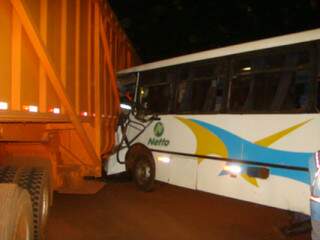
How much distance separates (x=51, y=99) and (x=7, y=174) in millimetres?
982

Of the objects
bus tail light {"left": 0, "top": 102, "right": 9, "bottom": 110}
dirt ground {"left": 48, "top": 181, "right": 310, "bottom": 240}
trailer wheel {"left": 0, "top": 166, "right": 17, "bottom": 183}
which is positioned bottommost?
dirt ground {"left": 48, "top": 181, "right": 310, "bottom": 240}

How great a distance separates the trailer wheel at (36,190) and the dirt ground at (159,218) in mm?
1161

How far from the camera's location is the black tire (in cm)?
836

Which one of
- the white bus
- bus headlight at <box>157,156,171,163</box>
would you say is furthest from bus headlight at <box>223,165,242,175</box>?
bus headlight at <box>157,156,171,163</box>

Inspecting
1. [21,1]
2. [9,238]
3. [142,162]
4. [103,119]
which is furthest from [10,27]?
[142,162]

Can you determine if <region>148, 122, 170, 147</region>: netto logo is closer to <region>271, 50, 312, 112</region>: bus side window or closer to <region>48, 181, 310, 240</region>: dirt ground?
<region>48, 181, 310, 240</region>: dirt ground

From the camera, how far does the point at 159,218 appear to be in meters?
6.60

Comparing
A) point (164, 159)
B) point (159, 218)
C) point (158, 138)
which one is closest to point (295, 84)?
point (159, 218)

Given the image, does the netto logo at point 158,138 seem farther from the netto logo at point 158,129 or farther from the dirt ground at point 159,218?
the dirt ground at point 159,218

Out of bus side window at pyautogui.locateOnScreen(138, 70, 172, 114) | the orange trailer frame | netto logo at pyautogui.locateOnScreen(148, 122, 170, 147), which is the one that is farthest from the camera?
bus side window at pyautogui.locateOnScreen(138, 70, 172, 114)

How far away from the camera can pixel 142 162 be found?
863 cm

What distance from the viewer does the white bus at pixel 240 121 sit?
5.48 m

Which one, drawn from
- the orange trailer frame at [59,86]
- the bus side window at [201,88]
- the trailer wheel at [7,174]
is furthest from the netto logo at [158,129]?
the trailer wheel at [7,174]

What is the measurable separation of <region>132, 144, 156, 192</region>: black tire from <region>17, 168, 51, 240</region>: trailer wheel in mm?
3737
